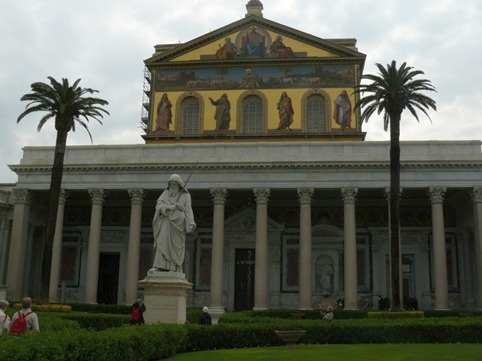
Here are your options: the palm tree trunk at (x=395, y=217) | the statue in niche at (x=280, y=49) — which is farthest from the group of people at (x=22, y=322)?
the statue in niche at (x=280, y=49)

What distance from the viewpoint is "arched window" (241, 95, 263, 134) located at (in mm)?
43312

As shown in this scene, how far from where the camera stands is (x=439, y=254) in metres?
33.8

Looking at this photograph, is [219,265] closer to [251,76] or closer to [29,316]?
[251,76]

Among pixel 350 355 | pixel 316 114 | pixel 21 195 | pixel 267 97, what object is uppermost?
pixel 267 97

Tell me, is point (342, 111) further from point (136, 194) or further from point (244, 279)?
point (136, 194)

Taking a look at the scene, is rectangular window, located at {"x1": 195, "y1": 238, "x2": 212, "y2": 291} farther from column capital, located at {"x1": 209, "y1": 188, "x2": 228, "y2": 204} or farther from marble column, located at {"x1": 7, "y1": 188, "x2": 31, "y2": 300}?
marble column, located at {"x1": 7, "y1": 188, "x2": 31, "y2": 300}

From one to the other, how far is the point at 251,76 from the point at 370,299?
18.5 metres

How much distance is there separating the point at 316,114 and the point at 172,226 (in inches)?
1128

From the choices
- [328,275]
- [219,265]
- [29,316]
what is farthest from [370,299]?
[29,316]

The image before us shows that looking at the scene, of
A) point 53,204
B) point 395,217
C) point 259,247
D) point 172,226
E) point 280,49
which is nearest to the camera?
point 172,226

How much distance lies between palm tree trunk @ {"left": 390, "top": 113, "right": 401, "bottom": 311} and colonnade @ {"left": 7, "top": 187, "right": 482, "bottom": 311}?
4.74m

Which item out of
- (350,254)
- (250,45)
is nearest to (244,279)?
(350,254)

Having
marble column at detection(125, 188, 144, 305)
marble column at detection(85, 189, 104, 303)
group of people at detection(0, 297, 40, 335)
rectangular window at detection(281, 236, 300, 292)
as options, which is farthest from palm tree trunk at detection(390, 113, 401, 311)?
group of people at detection(0, 297, 40, 335)

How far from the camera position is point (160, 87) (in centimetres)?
4456
